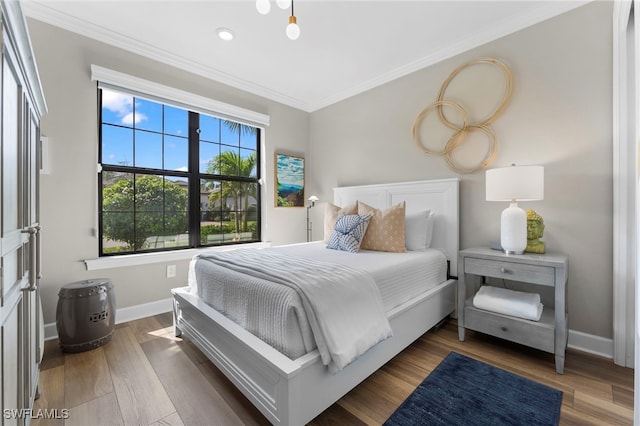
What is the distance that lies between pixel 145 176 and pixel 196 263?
131 cm

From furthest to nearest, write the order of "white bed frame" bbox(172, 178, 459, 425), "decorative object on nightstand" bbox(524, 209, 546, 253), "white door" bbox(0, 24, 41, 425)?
"decorative object on nightstand" bbox(524, 209, 546, 253) < "white bed frame" bbox(172, 178, 459, 425) < "white door" bbox(0, 24, 41, 425)

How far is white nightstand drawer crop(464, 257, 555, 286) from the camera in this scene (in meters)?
1.79

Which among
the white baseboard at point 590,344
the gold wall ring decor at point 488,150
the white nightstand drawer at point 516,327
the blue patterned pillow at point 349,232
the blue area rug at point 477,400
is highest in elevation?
the gold wall ring decor at point 488,150

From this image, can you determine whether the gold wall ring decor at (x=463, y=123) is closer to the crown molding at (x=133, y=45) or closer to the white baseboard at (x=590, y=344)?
the white baseboard at (x=590, y=344)

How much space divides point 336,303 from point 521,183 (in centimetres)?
155

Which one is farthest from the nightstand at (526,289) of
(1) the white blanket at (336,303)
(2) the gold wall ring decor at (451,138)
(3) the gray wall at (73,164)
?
(3) the gray wall at (73,164)

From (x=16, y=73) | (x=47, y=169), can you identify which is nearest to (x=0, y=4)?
(x=16, y=73)

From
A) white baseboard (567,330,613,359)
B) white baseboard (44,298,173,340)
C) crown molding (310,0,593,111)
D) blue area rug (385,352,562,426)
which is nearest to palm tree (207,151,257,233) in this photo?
white baseboard (44,298,173,340)

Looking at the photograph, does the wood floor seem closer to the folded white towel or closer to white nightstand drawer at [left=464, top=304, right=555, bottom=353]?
white nightstand drawer at [left=464, top=304, right=555, bottom=353]

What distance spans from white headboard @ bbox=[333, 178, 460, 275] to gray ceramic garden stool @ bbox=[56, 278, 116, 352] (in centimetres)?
267

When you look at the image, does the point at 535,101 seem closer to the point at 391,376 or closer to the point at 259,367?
the point at 391,376

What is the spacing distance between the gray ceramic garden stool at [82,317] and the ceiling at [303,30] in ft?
7.06

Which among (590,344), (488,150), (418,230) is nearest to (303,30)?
(488,150)

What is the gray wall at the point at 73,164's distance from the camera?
220 cm
